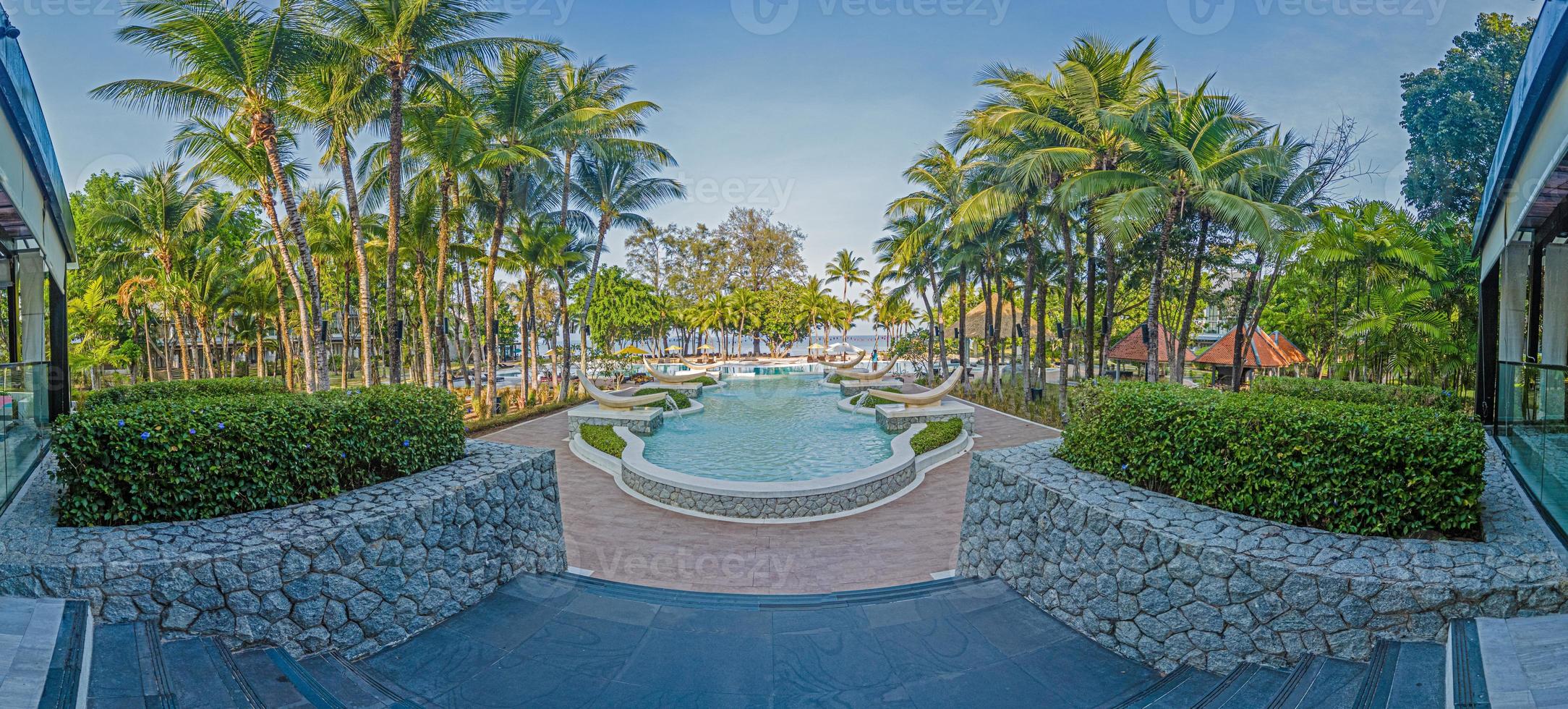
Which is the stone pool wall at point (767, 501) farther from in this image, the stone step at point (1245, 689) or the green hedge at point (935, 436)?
the stone step at point (1245, 689)

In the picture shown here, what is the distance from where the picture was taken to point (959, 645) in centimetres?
412

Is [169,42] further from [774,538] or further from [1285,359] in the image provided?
[1285,359]

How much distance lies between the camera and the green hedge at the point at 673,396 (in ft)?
56.4

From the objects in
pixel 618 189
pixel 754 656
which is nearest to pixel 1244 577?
pixel 754 656

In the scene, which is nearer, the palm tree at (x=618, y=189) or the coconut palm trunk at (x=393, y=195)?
the coconut palm trunk at (x=393, y=195)

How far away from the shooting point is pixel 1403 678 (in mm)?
3020

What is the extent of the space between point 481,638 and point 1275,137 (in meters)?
18.3

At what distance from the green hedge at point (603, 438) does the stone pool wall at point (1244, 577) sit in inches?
296

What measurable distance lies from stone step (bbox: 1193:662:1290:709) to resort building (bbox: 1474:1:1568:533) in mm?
2305

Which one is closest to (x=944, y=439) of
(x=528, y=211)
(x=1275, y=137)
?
(x=1275, y=137)

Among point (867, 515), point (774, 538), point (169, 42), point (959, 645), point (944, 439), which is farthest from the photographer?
point (944, 439)

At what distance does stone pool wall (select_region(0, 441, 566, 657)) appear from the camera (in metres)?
3.27

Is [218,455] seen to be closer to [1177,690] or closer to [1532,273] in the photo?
[1177,690]

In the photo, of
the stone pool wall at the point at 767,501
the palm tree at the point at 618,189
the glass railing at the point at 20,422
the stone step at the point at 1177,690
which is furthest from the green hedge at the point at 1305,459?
the palm tree at the point at 618,189
